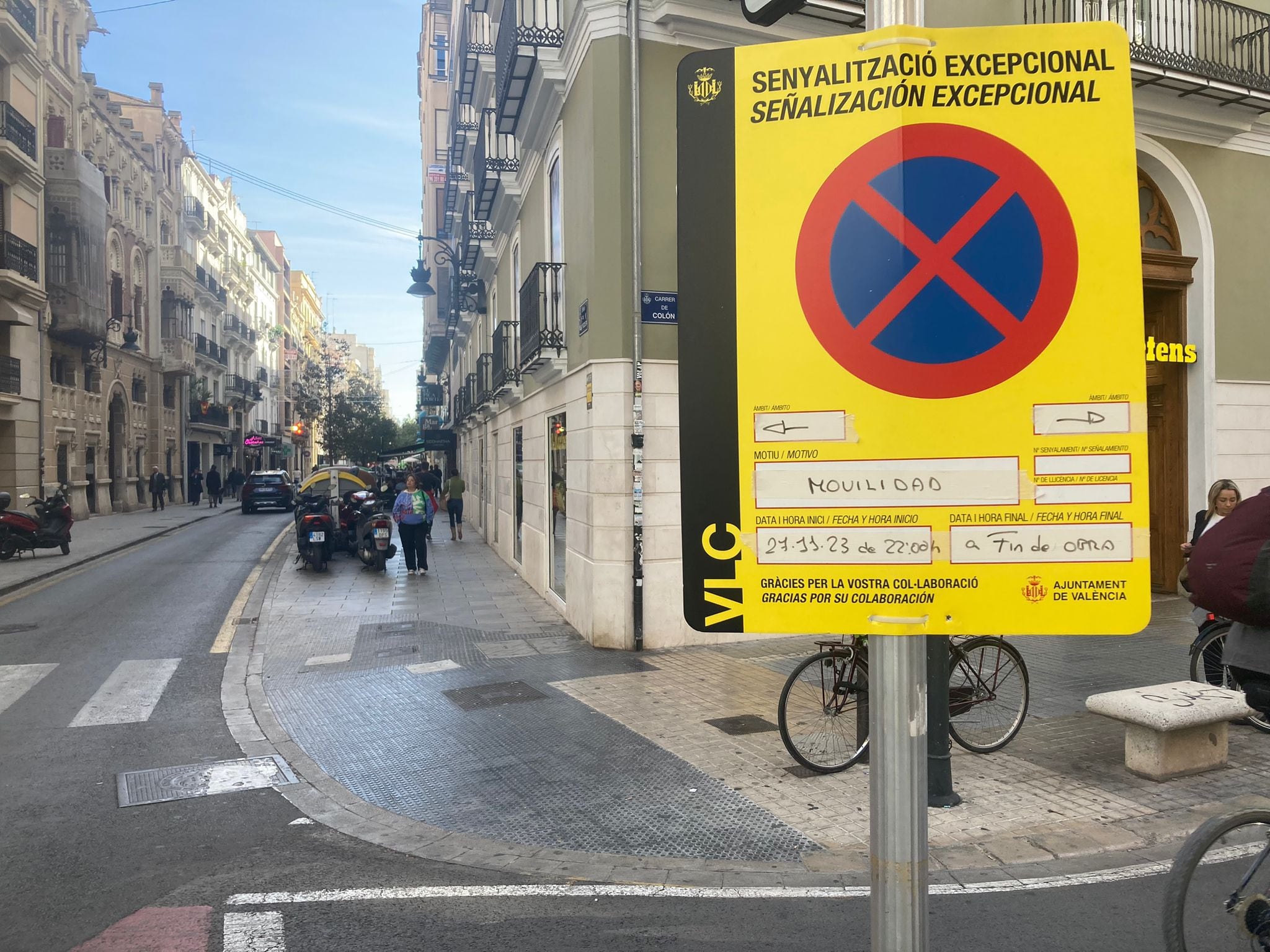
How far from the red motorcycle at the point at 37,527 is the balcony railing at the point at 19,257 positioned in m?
9.65

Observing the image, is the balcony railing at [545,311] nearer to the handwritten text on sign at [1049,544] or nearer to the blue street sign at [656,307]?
the blue street sign at [656,307]

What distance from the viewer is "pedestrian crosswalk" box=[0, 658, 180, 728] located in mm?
7551

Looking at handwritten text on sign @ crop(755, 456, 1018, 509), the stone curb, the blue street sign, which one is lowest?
the stone curb

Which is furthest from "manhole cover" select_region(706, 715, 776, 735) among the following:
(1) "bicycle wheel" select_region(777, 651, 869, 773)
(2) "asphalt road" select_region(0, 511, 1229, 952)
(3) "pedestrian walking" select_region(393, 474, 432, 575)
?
(3) "pedestrian walking" select_region(393, 474, 432, 575)

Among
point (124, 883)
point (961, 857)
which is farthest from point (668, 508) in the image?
point (124, 883)

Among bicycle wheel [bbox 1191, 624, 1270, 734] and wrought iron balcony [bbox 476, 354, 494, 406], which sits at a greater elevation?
wrought iron balcony [bbox 476, 354, 494, 406]

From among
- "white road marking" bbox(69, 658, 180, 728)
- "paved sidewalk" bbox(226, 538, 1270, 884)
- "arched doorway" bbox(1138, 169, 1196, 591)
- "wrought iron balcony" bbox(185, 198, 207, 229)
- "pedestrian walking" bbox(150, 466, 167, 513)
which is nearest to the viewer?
"paved sidewalk" bbox(226, 538, 1270, 884)

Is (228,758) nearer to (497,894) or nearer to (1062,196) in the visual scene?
(497,894)

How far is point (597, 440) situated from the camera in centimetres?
1016

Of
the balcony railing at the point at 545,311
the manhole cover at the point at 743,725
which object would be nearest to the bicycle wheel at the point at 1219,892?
the manhole cover at the point at 743,725

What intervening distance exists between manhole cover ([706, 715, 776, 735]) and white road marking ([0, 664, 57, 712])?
19.4 feet

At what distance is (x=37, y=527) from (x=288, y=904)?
17215 mm

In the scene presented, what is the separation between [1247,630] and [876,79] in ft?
8.39

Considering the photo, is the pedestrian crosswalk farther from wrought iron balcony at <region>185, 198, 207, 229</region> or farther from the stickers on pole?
wrought iron balcony at <region>185, 198, 207, 229</region>
